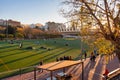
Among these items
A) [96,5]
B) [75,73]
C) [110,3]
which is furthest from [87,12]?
[75,73]

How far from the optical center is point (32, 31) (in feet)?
310

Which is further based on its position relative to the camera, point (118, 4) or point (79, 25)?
point (79, 25)

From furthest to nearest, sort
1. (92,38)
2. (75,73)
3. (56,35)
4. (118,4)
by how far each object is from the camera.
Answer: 1. (56,35)
2. (75,73)
3. (92,38)
4. (118,4)

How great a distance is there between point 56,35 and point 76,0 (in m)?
97.6

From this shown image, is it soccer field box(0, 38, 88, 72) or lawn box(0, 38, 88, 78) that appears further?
soccer field box(0, 38, 88, 72)

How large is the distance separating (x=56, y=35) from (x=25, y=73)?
87184 millimetres

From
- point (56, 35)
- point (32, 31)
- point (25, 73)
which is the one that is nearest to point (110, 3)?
point (25, 73)

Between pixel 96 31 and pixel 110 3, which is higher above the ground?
pixel 110 3

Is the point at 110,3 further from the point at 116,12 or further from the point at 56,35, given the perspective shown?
the point at 56,35

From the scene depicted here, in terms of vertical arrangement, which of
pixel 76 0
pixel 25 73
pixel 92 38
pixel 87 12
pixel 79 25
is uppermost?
pixel 76 0

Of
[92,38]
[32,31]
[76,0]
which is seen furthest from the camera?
[32,31]

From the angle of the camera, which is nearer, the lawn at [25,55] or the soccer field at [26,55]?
the lawn at [25,55]

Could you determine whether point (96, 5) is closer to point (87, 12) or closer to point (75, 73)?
point (87, 12)

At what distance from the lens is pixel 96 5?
1252 centimetres
